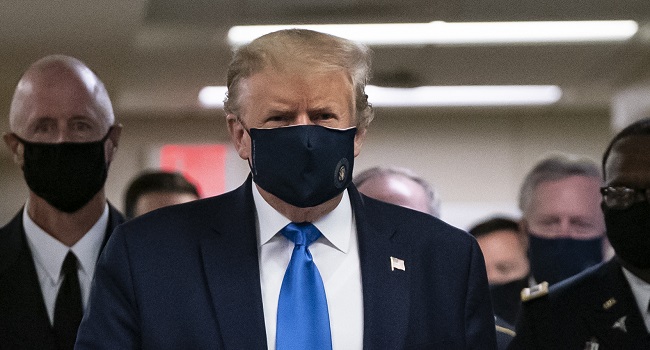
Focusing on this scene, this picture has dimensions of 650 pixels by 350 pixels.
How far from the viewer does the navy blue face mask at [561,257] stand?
4230 mm

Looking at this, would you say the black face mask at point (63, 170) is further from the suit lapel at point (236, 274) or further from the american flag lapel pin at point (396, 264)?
the american flag lapel pin at point (396, 264)

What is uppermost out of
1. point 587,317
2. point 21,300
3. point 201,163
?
point 21,300

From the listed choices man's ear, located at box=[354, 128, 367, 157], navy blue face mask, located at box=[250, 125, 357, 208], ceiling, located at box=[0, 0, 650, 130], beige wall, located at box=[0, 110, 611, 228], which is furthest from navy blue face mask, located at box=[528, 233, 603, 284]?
beige wall, located at box=[0, 110, 611, 228]

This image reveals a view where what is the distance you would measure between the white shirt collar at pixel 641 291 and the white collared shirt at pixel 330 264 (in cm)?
105

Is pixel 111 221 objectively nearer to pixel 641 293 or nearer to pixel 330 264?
pixel 330 264

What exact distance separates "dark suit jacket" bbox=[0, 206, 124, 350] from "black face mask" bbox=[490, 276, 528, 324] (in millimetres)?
1897

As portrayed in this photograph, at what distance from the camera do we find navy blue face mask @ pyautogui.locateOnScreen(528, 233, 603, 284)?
423cm

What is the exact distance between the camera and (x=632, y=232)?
3039 millimetres

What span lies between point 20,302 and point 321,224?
1.03 m

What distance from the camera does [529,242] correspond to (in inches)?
172

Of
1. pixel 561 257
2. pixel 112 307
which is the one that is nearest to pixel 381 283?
pixel 112 307

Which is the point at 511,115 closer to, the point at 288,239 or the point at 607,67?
the point at 607,67

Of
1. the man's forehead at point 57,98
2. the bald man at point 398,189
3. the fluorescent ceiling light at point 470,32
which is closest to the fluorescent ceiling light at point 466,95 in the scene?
the fluorescent ceiling light at point 470,32

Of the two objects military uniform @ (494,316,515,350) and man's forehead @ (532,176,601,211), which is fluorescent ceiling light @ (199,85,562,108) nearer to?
man's forehead @ (532,176,601,211)
